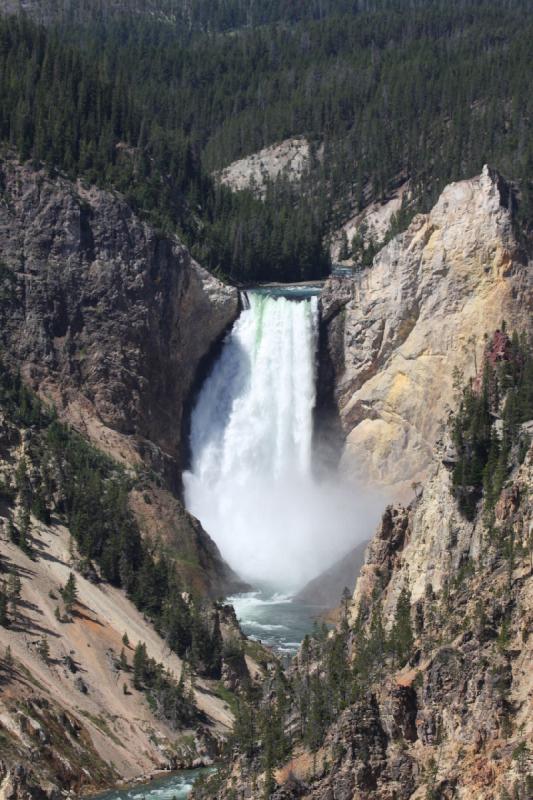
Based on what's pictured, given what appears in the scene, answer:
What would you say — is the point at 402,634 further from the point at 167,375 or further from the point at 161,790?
the point at 167,375

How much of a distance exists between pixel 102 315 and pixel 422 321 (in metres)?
28.6

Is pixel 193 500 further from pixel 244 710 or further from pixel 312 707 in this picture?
pixel 312 707

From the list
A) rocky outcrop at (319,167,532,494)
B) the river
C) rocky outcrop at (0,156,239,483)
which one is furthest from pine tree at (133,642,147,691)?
rocky outcrop at (319,167,532,494)

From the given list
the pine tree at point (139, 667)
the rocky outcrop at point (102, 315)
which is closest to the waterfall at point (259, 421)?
the rocky outcrop at point (102, 315)

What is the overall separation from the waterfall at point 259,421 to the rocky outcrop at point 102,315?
4.19 m

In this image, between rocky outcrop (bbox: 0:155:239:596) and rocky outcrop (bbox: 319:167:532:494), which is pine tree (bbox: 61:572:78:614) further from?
rocky outcrop (bbox: 319:167:532:494)

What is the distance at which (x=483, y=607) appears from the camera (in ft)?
284

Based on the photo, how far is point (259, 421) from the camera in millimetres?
175000

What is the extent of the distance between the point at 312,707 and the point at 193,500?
7704cm

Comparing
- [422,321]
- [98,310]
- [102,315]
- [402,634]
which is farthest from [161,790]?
[422,321]

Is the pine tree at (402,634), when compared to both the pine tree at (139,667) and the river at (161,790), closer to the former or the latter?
the river at (161,790)

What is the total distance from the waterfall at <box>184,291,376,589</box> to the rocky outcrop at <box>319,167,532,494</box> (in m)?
3.66

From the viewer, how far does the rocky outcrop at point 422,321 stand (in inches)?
6339

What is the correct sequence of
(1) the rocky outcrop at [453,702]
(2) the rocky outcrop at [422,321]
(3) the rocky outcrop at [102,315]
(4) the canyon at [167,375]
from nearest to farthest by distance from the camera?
1. (1) the rocky outcrop at [453,702]
2. (4) the canyon at [167,375]
3. (3) the rocky outcrop at [102,315]
4. (2) the rocky outcrop at [422,321]
